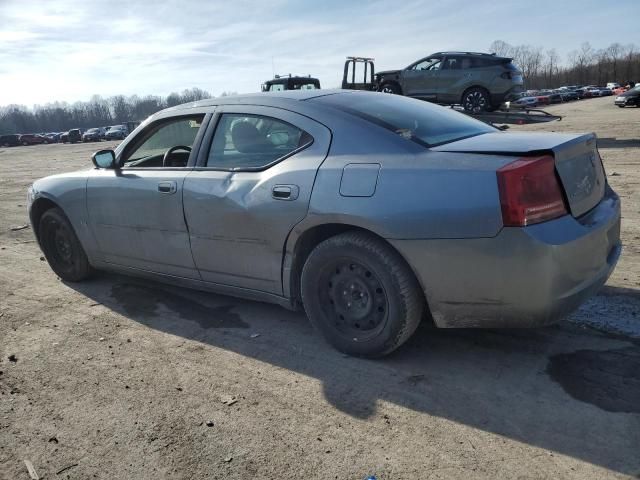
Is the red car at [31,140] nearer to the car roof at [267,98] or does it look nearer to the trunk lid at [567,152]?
the car roof at [267,98]

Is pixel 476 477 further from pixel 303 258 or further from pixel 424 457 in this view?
pixel 303 258

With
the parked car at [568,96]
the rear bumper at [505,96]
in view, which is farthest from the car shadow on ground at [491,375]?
the parked car at [568,96]

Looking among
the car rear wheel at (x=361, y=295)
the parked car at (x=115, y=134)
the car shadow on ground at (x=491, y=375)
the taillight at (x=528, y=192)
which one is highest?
the parked car at (x=115, y=134)

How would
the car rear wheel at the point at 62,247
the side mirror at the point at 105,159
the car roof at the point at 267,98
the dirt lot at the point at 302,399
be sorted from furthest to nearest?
1. the car rear wheel at the point at 62,247
2. the side mirror at the point at 105,159
3. the car roof at the point at 267,98
4. the dirt lot at the point at 302,399

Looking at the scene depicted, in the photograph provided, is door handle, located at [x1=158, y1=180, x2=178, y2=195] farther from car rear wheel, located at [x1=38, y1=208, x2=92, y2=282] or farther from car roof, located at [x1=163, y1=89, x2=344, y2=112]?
car rear wheel, located at [x1=38, y1=208, x2=92, y2=282]

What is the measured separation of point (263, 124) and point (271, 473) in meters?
2.14

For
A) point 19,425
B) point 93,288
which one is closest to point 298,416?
point 19,425

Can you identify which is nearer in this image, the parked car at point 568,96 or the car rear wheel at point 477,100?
the car rear wheel at point 477,100

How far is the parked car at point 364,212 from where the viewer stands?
2562 millimetres

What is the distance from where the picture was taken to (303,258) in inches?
130

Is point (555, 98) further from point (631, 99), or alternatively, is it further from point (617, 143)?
point (617, 143)

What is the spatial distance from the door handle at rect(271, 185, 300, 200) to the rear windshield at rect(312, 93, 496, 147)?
1.94 feet

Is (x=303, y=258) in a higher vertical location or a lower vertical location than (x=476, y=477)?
higher

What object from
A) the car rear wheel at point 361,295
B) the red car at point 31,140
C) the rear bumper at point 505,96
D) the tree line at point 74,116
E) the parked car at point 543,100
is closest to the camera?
the car rear wheel at point 361,295
